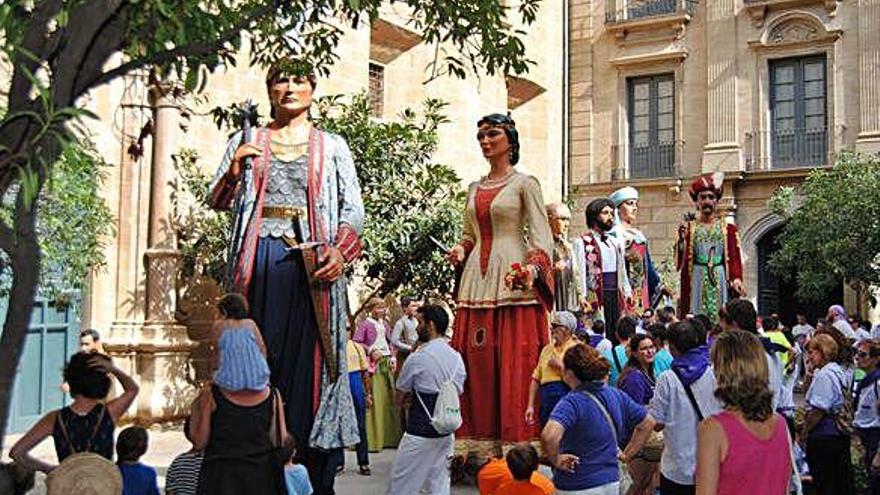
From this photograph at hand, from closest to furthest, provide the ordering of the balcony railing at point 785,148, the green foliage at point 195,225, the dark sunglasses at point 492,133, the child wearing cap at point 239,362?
1. the child wearing cap at point 239,362
2. the dark sunglasses at point 492,133
3. the green foliage at point 195,225
4. the balcony railing at point 785,148

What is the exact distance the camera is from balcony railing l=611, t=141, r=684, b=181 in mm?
27234

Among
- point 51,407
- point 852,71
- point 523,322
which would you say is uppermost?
point 852,71

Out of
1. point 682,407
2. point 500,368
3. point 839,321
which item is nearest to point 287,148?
point 500,368

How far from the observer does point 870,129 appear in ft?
80.7

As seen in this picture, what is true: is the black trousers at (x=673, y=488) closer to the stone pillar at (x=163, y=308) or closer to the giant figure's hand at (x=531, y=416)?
the giant figure's hand at (x=531, y=416)

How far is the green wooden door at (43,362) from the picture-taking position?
1216 cm

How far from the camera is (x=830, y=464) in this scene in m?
7.50

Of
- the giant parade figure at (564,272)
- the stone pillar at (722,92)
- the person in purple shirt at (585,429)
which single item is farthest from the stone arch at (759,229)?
the person in purple shirt at (585,429)

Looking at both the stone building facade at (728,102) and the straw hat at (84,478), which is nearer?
the straw hat at (84,478)

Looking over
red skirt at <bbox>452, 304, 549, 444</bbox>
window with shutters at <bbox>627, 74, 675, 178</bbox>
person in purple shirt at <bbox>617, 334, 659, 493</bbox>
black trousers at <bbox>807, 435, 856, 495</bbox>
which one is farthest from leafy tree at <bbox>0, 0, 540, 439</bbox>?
window with shutters at <bbox>627, 74, 675, 178</bbox>

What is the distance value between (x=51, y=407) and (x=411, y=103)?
27.4 feet

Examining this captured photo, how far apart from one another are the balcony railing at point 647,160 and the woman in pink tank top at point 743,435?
939 inches

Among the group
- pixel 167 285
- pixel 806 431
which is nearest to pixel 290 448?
pixel 806 431

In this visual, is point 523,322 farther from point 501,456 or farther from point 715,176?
point 715,176
